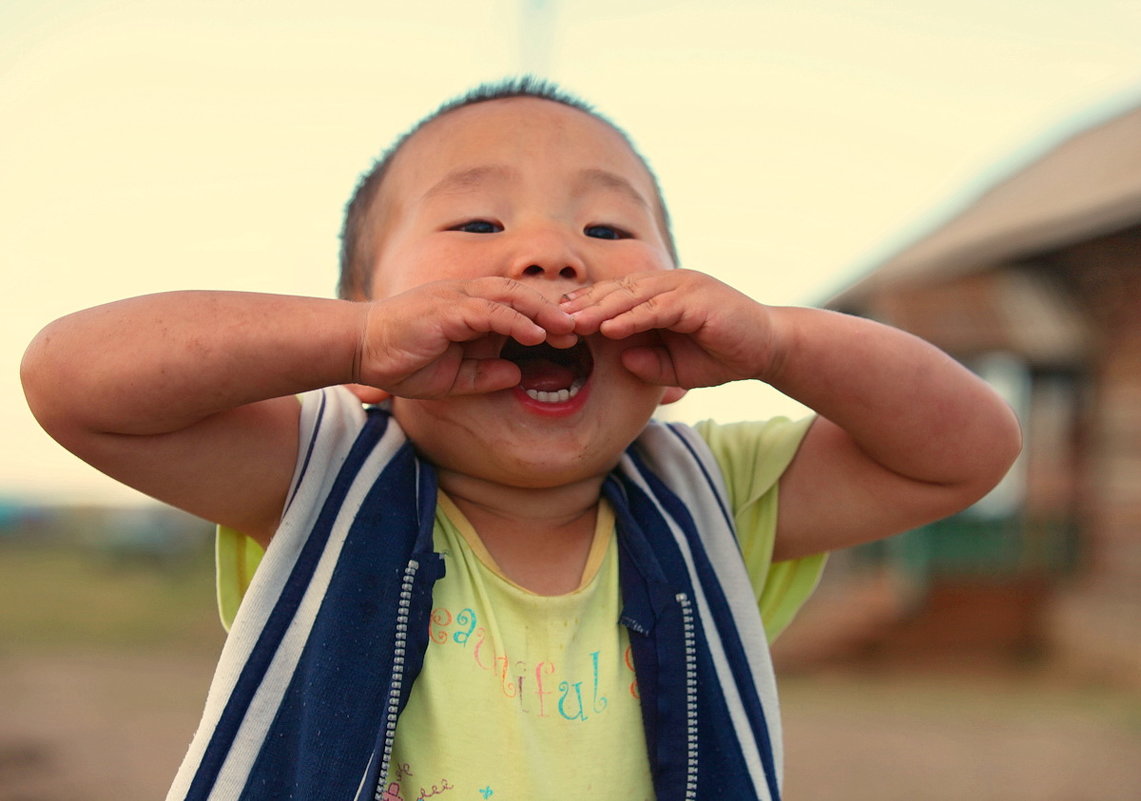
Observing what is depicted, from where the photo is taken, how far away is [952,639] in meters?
10.0

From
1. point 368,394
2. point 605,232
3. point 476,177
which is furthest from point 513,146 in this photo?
point 368,394

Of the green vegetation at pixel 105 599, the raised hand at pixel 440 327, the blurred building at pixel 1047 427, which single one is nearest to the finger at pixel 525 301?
the raised hand at pixel 440 327

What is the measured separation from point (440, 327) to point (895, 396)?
0.72m

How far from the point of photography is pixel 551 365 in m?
1.57

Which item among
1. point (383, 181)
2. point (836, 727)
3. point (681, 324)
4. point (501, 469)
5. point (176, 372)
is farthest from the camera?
point (836, 727)

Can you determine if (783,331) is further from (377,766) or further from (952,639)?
(952,639)

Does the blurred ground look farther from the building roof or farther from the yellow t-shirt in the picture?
the yellow t-shirt

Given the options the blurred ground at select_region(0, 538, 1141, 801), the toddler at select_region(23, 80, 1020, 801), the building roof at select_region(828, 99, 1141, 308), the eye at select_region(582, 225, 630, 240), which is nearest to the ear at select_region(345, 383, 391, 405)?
the toddler at select_region(23, 80, 1020, 801)

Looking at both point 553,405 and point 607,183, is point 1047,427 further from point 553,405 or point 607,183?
point 553,405

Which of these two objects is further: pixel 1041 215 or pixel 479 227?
pixel 1041 215

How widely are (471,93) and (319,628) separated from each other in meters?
0.98

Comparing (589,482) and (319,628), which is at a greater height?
(589,482)

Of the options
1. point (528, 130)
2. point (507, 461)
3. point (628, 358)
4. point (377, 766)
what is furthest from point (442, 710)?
point (528, 130)

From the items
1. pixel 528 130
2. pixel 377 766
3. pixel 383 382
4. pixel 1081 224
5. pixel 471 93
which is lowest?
pixel 377 766
